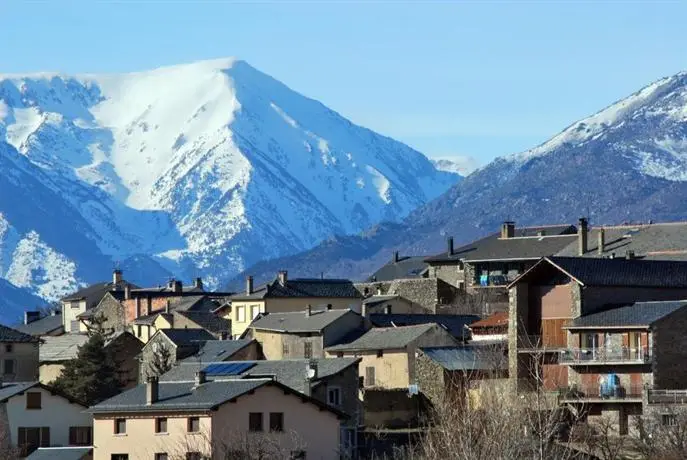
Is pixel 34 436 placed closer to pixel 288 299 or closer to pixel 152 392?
pixel 152 392

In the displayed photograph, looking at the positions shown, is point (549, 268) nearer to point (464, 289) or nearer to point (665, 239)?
point (665, 239)

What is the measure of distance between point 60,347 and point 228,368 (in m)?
35.9

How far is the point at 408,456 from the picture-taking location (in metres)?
81.1

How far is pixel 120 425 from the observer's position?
84875 millimetres

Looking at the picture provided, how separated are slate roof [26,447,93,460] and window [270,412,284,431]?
25.0 feet

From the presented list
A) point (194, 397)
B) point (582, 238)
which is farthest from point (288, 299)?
point (194, 397)

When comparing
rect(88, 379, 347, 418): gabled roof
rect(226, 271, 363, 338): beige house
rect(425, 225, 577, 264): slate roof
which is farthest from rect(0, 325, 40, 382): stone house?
rect(88, 379, 347, 418): gabled roof

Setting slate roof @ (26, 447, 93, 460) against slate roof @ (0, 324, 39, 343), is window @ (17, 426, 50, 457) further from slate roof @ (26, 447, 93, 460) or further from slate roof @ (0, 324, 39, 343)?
slate roof @ (0, 324, 39, 343)

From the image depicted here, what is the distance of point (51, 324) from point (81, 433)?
76.8 m

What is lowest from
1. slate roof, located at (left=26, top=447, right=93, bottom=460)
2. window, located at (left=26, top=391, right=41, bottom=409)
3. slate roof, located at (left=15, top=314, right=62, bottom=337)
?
slate roof, located at (left=26, top=447, right=93, bottom=460)

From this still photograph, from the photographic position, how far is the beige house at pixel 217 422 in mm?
81188

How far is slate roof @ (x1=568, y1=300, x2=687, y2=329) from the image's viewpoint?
84750 millimetres

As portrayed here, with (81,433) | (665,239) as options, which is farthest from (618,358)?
(665,239)

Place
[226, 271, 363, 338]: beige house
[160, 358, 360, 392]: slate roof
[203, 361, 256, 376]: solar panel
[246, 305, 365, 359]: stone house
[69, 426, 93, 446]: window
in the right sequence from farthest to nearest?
[226, 271, 363, 338]: beige house < [246, 305, 365, 359]: stone house < [203, 361, 256, 376]: solar panel < [160, 358, 360, 392]: slate roof < [69, 426, 93, 446]: window
